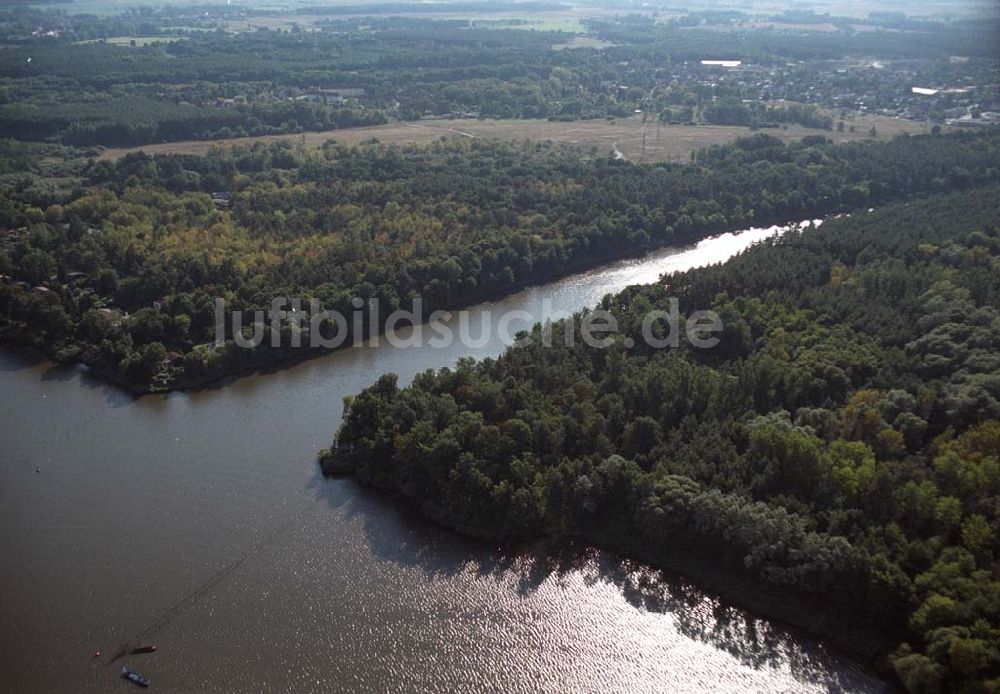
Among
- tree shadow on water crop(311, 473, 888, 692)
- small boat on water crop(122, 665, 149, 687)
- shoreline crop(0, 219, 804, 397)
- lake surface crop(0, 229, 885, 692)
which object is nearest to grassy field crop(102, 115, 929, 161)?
shoreline crop(0, 219, 804, 397)

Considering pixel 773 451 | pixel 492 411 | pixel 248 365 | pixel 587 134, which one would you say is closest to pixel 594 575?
pixel 773 451

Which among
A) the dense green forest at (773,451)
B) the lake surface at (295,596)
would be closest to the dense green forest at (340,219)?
the lake surface at (295,596)

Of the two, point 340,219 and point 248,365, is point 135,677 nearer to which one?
point 248,365

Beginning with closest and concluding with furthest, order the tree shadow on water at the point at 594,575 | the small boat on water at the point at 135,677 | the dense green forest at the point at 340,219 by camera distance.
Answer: the small boat on water at the point at 135,677 → the tree shadow on water at the point at 594,575 → the dense green forest at the point at 340,219

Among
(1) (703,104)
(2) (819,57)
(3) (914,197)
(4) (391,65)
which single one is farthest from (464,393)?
(2) (819,57)

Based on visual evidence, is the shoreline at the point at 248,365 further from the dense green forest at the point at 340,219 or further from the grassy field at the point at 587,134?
the grassy field at the point at 587,134
